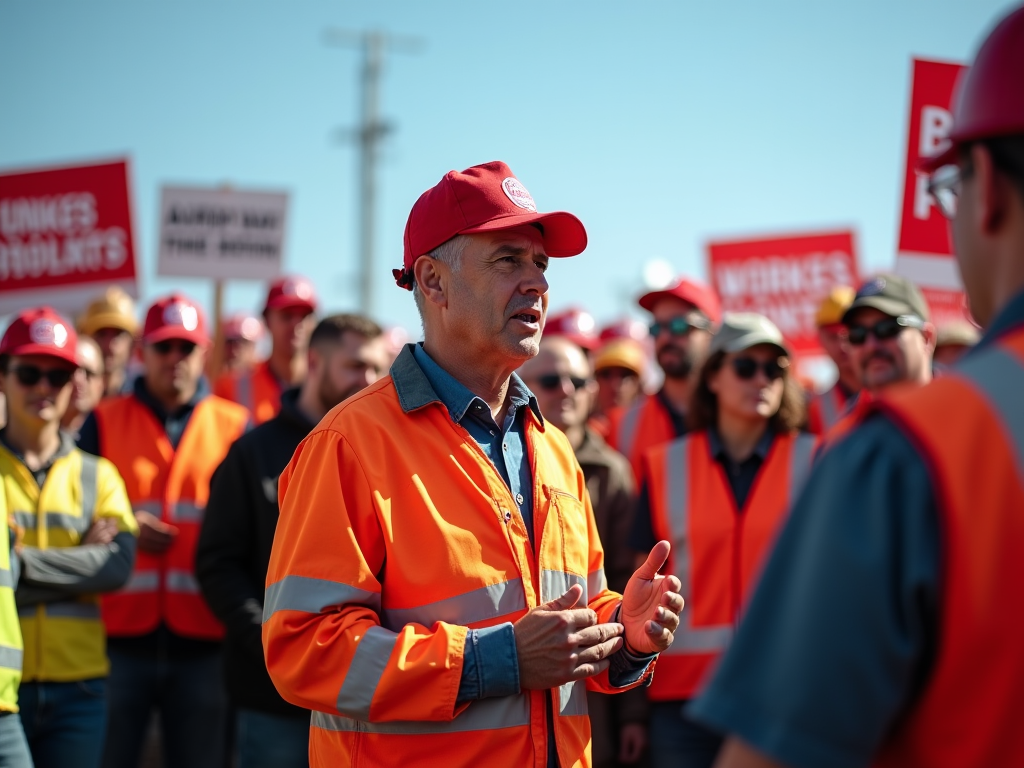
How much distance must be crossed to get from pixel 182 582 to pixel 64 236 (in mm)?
4395

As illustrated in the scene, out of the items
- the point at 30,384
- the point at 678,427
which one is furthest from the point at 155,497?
the point at 678,427

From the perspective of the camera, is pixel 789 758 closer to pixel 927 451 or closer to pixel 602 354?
pixel 927 451

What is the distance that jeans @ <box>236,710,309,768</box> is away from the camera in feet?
16.2

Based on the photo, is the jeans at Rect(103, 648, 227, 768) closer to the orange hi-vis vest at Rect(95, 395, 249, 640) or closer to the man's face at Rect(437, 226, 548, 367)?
the orange hi-vis vest at Rect(95, 395, 249, 640)

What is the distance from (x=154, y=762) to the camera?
25.4ft

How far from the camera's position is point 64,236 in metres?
9.05

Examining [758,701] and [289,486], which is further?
[289,486]

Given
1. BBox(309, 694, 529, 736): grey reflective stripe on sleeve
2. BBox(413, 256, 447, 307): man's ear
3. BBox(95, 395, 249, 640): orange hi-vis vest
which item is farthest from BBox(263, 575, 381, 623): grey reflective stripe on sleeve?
BBox(95, 395, 249, 640): orange hi-vis vest

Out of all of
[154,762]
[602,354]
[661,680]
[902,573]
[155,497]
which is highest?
[902,573]

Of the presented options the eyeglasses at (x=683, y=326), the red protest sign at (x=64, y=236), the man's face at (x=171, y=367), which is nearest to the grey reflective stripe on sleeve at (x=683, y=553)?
the eyeglasses at (x=683, y=326)

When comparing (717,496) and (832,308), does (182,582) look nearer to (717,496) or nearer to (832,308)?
(717,496)

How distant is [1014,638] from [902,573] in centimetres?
15

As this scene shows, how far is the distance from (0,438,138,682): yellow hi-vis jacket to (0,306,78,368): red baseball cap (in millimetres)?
457

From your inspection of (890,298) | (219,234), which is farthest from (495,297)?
(219,234)
